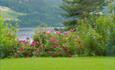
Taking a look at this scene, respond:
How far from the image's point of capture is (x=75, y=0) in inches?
1499

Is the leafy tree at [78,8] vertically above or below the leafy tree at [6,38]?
above
